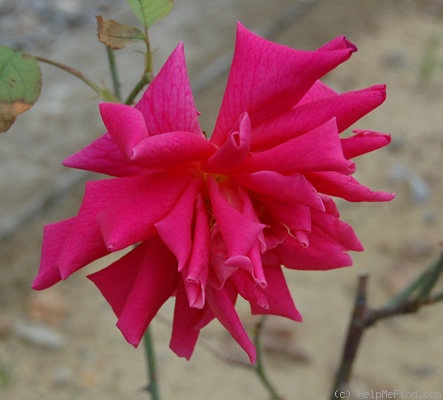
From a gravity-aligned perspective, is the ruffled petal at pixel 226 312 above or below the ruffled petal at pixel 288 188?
below

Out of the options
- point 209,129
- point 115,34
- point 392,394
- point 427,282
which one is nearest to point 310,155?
point 115,34

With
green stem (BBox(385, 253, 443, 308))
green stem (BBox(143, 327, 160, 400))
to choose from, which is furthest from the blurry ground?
green stem (BBox(385, 253, 443, 308))

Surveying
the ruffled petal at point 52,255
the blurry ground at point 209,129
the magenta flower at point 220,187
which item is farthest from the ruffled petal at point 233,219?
the blurry ground at point 209,129

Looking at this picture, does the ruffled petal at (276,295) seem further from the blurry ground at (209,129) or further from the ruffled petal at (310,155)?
the blurry ground at (209,129)

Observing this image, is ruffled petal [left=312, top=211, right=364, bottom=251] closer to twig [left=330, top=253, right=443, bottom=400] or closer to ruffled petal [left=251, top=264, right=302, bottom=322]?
ruffled petal [left=251, top=264, right=302, bottom=322]

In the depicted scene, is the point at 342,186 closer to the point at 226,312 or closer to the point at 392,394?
the point at 226,312
